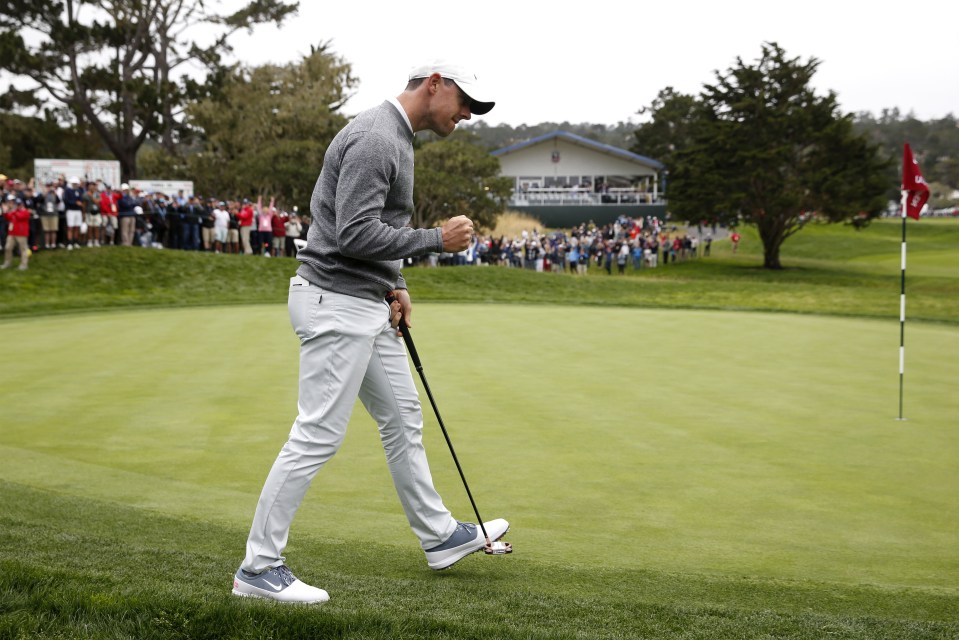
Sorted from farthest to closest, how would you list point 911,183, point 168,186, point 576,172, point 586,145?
point 576,172 → point 586,145 → point 168,186 → point 911,183

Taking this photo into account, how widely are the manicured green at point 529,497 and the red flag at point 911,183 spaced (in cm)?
169

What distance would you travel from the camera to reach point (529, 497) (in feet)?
17.7

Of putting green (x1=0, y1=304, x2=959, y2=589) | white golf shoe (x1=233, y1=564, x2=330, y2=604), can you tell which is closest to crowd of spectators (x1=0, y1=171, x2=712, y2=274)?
putting green (x1=0, y1=304, x2=959, y2=589)

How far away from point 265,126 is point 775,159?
24297mm

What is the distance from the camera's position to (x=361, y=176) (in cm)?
369

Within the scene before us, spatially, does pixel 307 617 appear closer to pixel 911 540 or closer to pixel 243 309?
pixel 911 540

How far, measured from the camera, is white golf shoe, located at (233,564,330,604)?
139 inches

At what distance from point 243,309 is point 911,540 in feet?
51.7

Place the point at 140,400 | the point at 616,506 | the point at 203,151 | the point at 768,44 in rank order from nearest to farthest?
1. the point at 616,506
2. the point at 140,400
3. the point at 768,44
4. the point at 203,151

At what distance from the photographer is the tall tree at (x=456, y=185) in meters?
48.1

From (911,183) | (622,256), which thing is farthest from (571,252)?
(911,183)

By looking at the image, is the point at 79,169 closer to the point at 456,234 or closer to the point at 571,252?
the point at 571,252

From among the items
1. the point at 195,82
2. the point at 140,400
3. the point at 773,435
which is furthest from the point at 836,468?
the point at 195,82

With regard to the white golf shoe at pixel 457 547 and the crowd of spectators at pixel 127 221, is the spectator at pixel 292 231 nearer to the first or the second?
the crowd of spectators at pixel 127 221
